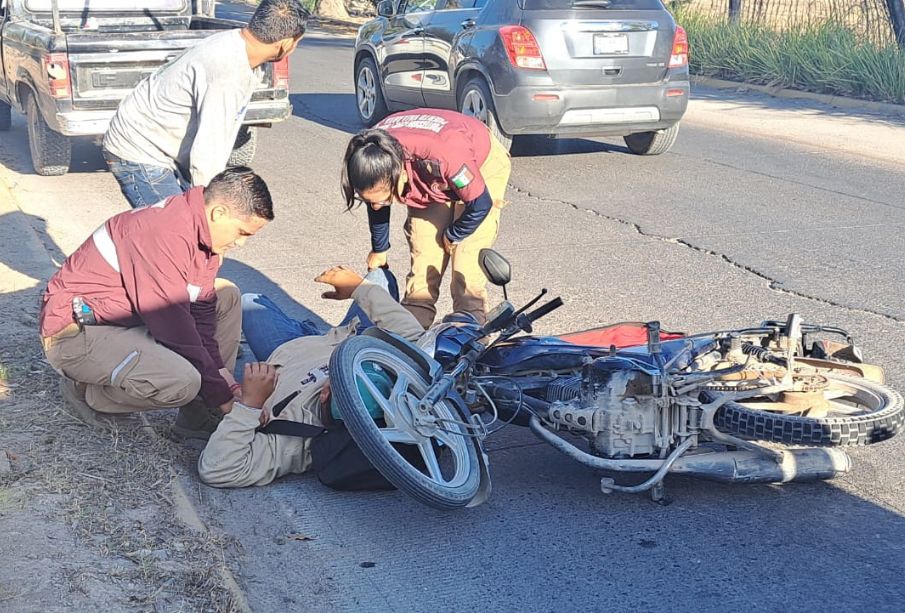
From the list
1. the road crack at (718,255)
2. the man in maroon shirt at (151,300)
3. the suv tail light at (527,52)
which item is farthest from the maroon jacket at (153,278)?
the suv tail light at (527,52)

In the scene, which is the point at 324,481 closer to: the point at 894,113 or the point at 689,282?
the point at 689,282

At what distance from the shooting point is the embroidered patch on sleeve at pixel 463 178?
16.5ft

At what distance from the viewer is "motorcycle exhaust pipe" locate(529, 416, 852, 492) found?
13.1 feet

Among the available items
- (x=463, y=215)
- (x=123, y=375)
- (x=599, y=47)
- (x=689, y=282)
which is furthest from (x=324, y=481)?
(x=599, y=47)

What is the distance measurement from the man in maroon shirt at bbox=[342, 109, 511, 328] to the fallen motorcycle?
0.74 metres

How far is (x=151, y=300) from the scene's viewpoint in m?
4.40

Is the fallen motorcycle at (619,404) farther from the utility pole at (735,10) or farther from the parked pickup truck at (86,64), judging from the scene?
the utility pole at (735,10)

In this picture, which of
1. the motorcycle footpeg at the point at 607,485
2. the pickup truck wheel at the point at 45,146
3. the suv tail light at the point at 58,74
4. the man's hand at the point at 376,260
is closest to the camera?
the motorcycle footpeg at the point at 607,485

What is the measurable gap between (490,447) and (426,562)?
98cm


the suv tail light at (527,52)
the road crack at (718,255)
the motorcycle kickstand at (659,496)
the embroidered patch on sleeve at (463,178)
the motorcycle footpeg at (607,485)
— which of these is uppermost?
the suv tail light at (527,52)

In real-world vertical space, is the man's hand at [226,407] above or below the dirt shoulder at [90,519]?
above

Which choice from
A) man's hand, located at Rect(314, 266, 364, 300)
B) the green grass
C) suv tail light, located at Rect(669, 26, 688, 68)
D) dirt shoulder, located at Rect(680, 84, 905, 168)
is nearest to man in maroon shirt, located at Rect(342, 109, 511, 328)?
man's hand, located at Rect(314, 266, 364, 300)

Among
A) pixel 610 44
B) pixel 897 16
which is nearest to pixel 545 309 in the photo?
pixel 610 44

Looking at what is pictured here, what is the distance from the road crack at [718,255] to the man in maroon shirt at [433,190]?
86.1 inches
